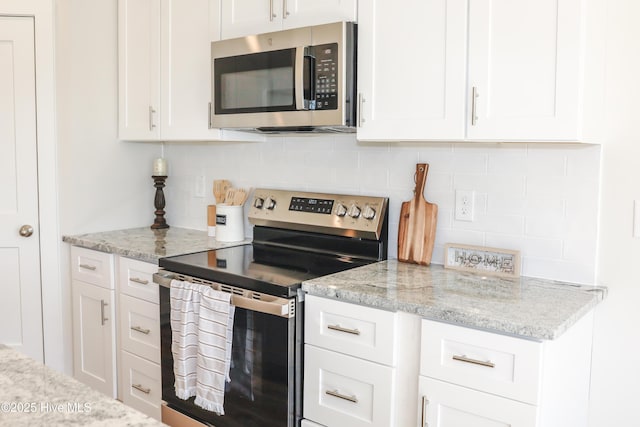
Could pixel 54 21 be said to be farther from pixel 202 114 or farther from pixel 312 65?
pixel 312 65

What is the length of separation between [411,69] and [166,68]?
4.61ft

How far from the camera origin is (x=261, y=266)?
91.4 inches

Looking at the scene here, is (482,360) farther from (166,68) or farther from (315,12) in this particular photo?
(166,68)

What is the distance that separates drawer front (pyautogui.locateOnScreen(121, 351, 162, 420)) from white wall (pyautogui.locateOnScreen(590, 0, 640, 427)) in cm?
182

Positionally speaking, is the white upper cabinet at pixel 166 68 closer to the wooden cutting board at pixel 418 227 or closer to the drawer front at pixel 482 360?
the wooden cutting board at pixel 418 227

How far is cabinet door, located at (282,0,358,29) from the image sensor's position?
2170 mm

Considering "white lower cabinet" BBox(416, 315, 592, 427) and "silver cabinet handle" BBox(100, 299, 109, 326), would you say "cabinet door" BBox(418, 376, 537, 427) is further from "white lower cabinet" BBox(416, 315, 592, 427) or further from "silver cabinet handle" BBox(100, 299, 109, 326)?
"silver cabinet handle" BBox(100, 299, 109, 326)

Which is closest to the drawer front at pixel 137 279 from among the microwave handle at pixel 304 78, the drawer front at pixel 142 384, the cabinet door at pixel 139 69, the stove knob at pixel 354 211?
the drawer front at pixel 142 384

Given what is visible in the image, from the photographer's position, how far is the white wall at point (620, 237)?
6.19ft

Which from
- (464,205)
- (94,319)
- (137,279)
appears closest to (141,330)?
(137,279)

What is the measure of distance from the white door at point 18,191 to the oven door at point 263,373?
1.40m

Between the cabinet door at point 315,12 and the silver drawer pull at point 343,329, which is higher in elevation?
the cabinet door at point 315,12

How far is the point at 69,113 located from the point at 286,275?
5.24 feet

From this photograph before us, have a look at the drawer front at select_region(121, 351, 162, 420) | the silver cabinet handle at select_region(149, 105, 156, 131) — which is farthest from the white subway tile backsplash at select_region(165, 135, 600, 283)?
the drawer front at select_region(121, 351, 162, 420)
